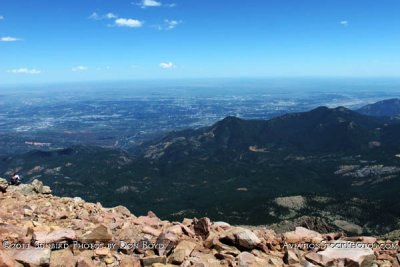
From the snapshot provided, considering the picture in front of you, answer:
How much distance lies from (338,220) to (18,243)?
18595 centimetres

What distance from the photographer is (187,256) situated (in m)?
23.5

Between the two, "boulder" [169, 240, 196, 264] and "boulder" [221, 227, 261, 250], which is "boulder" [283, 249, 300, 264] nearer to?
"boulder" [221, 227, 261, 250]

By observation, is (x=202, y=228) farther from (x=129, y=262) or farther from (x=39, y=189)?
(x=39, y=189)

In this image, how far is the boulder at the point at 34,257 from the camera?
20875mm

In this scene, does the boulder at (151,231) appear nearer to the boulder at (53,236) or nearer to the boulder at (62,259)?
the boulder at (53,236)

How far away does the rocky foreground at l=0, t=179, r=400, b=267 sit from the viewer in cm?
2252

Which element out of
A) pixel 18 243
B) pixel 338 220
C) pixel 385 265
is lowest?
pixel 338 220

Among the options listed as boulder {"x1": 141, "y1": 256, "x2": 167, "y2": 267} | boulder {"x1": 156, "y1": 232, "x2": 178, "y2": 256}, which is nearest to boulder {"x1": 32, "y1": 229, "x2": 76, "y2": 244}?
boulder {"x1": 141, "y1": 256, "x2": 167, "y2": 267}

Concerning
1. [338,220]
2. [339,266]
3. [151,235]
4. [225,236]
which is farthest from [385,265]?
[338,220]

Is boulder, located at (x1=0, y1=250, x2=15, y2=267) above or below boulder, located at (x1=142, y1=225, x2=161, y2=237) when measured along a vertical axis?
above

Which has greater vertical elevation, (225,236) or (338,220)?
(225,236)

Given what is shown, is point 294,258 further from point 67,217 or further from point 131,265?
point 67,217

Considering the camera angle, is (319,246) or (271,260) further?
(319,246)

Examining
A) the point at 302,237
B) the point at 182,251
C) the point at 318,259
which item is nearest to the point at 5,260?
the point at 182,251
